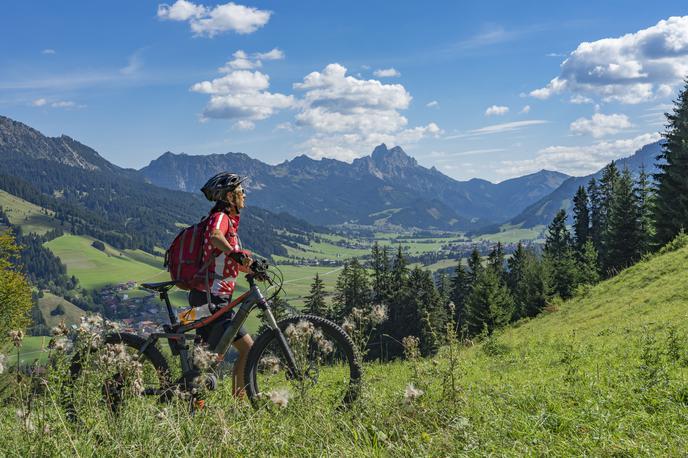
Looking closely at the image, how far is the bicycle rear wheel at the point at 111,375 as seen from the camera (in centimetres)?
443

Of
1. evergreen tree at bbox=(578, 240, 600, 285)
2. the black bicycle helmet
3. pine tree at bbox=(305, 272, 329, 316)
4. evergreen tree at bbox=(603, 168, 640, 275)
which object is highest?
the black bicycle helmet

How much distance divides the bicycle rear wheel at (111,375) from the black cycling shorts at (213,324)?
546 millimetres

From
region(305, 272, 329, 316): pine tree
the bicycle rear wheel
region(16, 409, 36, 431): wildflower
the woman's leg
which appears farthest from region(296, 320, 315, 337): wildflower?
region(305, 272, 329, 316): pine tree

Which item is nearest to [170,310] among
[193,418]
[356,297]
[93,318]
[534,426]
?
[93,318]

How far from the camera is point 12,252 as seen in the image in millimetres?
39156

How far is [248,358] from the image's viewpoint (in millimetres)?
5621

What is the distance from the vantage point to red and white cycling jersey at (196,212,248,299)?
5828mm

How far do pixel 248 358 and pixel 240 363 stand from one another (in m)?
0.29

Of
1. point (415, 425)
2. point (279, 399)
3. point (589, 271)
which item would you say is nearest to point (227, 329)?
Answer: point (279, 399)

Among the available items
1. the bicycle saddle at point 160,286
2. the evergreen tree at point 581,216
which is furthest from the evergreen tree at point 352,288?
the bicycle saddle at point 160,286

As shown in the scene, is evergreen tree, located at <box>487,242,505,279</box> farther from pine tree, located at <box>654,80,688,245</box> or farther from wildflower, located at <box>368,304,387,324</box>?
wildflower, located at <box>368,304,387,324</box>

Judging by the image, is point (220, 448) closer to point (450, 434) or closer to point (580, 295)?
point (450, 434)

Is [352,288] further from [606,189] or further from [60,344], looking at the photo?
[60,344]

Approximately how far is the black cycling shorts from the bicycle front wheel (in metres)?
0.49
